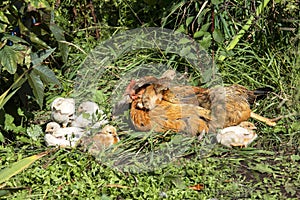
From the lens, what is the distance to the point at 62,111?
394cm

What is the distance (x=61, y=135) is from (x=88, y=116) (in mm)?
230

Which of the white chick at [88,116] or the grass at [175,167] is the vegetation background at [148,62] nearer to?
the grass at [175,167]

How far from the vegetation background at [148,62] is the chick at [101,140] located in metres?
0.07

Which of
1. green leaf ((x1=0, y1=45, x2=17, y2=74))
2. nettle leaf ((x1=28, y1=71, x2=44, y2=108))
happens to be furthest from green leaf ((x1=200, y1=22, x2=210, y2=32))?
green leaf ((x1=0, y1=45, x2=17, y2=74))

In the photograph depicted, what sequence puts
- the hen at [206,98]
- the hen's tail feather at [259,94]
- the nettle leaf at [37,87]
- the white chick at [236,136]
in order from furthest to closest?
the hen's tail feather at [259,94] → the hen at [206,98] → the white chick at [236,136] → the nettle leaf at [37,87]

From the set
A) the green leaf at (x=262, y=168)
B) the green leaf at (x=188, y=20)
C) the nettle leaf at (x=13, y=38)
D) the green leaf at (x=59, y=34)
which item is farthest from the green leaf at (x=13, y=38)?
the green leaf at (x=262, y=168)

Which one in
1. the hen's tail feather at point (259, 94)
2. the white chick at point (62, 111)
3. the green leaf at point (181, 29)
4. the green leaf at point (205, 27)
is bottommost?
the hen's tail feather at point (259, 94)

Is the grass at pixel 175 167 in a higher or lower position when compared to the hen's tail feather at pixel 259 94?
lower

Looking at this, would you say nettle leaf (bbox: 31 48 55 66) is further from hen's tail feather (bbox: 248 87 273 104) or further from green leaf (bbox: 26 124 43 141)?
hen's tail feather (bbox: 248 87 273 104)

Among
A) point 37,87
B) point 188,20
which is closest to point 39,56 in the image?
point 37,87

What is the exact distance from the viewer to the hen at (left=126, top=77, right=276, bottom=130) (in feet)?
12.9

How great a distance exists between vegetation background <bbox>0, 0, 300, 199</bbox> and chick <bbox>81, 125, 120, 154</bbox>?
0.22 feet

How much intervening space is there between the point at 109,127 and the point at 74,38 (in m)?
1.31

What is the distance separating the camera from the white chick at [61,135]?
151 inches
